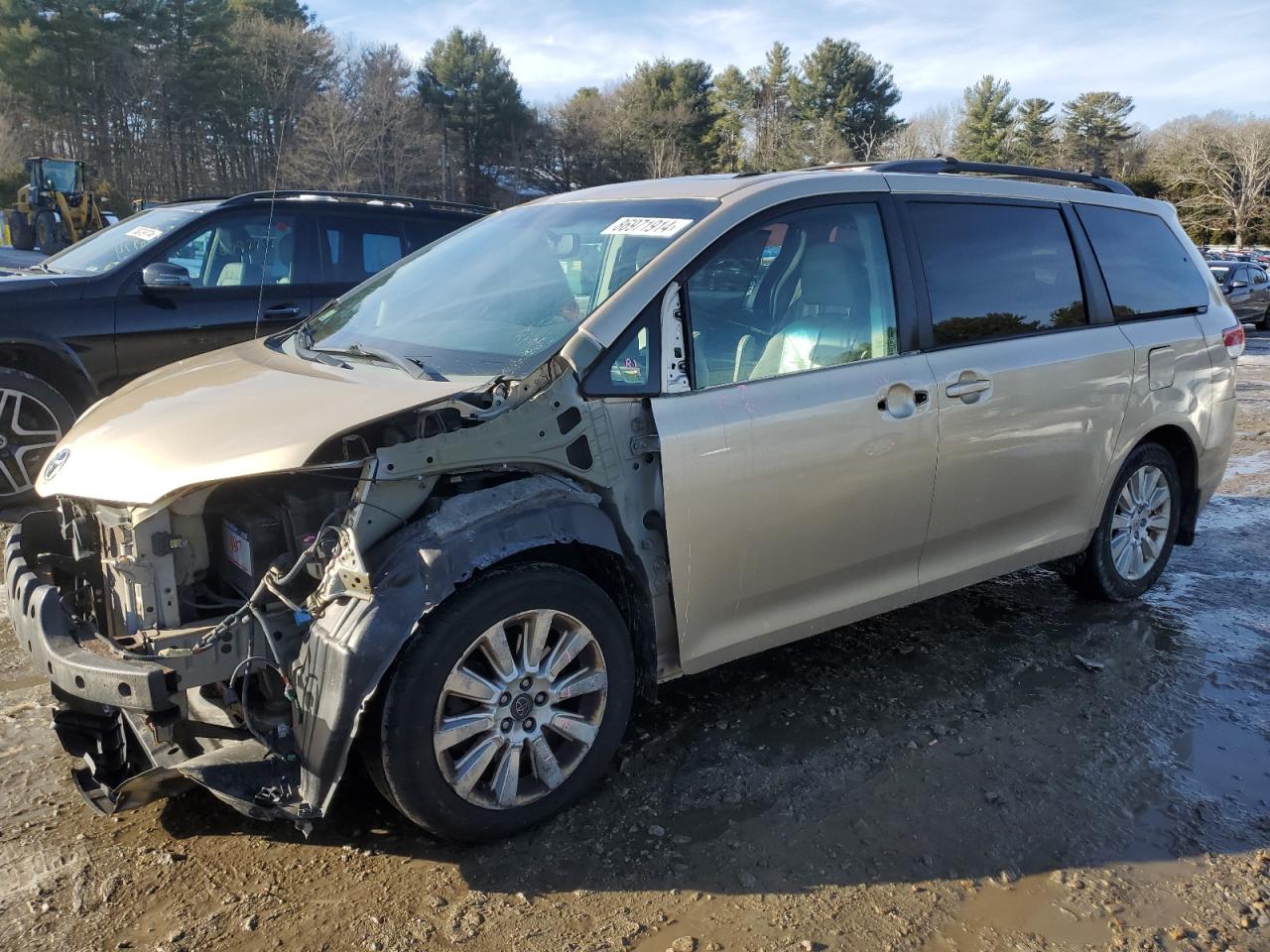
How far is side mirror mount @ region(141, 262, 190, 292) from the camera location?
5.88m

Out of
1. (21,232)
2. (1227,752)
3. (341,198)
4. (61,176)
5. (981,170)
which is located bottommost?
(1227,752)

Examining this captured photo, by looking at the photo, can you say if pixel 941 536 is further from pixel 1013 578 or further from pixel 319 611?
pixel 319 611

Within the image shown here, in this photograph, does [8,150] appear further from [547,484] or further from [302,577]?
[547,484]

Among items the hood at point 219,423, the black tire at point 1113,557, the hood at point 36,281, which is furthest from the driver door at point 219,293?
the black tire at point 1113,557

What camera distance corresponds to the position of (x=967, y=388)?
12.3 ft

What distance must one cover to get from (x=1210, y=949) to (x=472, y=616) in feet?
6.96

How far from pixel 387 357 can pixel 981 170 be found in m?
2.75

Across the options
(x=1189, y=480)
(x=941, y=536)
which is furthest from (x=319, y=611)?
(x=1189, y=480)

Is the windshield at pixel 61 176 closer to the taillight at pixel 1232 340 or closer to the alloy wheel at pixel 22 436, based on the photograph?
the alloy wheel at pixel 22 436

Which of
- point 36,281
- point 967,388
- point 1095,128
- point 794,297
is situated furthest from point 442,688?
point 1095,128

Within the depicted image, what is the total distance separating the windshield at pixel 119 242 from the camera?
649 centimetres

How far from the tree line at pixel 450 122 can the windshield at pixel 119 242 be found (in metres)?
21.5

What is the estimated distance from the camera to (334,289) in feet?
23.0

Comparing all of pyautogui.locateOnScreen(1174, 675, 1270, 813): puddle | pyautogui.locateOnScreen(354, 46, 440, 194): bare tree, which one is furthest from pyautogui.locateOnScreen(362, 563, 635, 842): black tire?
pyautogui.locateOnScreen(354, 46, 440, 194): bare tree
